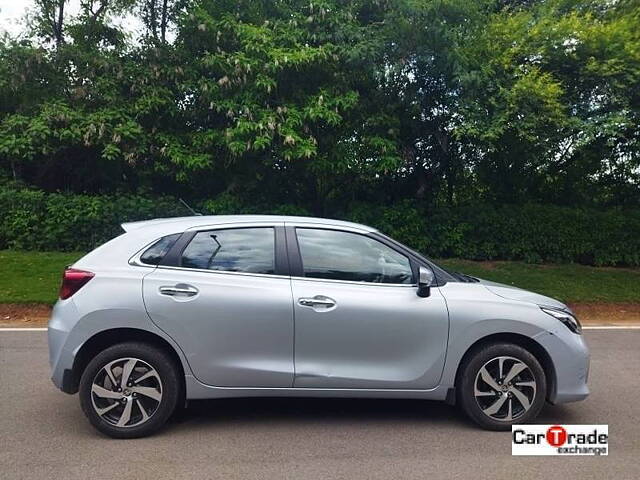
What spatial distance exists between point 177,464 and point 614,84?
10.7 m

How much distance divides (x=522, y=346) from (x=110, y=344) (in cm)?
318

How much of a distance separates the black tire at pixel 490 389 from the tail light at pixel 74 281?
2.96 meters

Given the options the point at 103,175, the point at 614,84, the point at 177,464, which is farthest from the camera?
the point at 103,175

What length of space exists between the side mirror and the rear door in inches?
39.1

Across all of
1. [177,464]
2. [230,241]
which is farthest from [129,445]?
[230,241]

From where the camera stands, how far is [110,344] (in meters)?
4.22

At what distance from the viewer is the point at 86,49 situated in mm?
12938

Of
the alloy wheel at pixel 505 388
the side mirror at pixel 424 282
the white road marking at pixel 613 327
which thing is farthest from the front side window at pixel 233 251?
the white road marking at pixel 613 327

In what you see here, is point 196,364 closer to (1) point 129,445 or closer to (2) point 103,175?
(1) point 129,445

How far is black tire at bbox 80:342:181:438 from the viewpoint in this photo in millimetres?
4070

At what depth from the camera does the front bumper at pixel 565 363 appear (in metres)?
4.30

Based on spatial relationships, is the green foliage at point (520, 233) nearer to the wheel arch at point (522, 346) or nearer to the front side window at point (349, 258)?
Result: the front side window at point (349, 258)

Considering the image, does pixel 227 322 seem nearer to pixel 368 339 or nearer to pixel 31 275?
pixel 368 339

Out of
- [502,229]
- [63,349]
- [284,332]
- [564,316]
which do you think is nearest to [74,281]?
[63,349]
